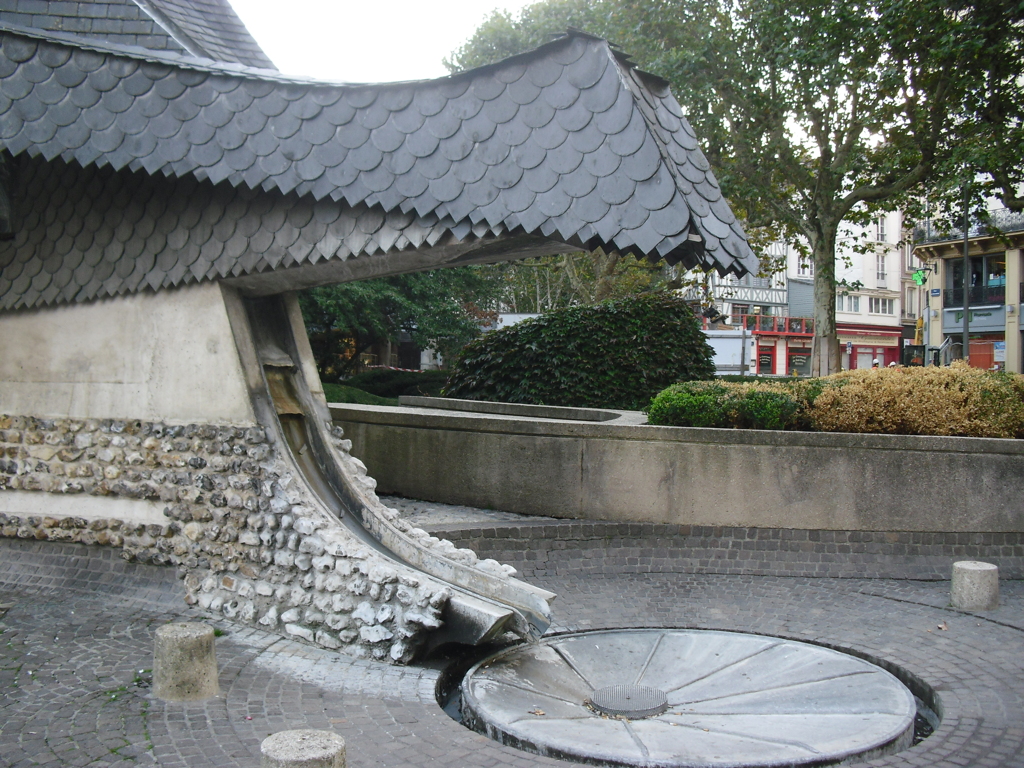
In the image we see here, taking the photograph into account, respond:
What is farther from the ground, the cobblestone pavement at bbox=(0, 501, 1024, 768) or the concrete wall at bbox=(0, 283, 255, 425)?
the concrete wall at bbox=(0, 283, 255, 425)

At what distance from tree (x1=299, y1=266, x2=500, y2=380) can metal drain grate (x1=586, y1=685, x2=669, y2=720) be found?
18.2 m

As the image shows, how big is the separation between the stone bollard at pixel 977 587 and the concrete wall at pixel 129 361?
19.5 ft

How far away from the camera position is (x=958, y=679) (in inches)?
222

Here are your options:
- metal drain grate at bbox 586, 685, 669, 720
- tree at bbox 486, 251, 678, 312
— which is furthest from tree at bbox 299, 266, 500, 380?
metal drain grate at bbox 586, 685, 669, 720

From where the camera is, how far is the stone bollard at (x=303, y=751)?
11.2 ft

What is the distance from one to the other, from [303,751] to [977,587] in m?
5.93

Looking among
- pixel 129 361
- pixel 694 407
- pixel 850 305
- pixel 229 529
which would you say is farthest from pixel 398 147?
pixel 850 305

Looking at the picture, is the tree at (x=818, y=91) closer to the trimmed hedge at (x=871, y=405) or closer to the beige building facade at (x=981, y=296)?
the trimmed hedge at (x=871, y=405)

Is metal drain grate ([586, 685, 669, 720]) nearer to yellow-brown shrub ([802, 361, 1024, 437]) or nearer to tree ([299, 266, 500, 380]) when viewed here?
yellow-brown shrub ([802, 361, 1024, 437])

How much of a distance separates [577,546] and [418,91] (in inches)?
183

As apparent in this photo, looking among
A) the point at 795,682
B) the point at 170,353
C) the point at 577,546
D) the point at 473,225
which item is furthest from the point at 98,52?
the point at 795,682

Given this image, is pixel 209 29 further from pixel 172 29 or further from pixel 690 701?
pixel 690 701

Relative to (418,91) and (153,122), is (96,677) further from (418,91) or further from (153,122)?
(418,91)

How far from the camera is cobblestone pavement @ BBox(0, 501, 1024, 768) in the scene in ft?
14.5
